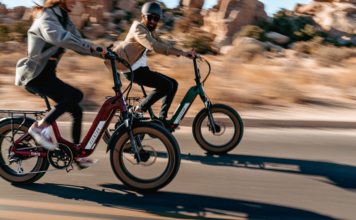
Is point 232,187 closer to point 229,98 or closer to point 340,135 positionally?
point 340,135

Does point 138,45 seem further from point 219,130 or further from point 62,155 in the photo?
point 62,155

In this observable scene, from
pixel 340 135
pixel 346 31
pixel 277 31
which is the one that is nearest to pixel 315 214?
pixel 340 135

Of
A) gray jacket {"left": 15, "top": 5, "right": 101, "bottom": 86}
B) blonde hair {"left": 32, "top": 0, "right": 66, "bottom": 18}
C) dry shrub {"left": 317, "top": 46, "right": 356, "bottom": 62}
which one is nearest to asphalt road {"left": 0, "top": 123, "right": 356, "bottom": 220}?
gray jacket {"left": 15, "top": 5, "right": 101, "bottom": 86}

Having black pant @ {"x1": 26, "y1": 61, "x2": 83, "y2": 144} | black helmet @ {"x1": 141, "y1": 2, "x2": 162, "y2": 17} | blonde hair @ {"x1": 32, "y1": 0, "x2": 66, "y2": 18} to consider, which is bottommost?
black pant @ {"x1": 26, "y1": 61, "x2": 83, "y2": 144}

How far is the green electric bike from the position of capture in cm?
467

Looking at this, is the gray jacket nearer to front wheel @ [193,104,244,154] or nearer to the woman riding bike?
the woman riding bike

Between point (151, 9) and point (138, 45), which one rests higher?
point (151, 9)

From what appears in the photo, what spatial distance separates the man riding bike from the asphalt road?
2.88ft

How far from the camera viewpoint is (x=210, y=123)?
4.75 meters

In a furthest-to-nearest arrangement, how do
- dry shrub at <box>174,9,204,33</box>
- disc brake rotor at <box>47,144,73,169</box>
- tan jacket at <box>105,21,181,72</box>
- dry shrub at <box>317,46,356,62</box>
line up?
dry shrub at <box>174,9,204,33</box> → dry shrub at <box>317,46,356,62</box> → tan jacket at <box>105,21,181,72</box> → disc brake rotor at <box>47,144,73,169</box>

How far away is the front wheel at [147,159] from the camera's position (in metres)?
3.24

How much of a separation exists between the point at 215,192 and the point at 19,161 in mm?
1958

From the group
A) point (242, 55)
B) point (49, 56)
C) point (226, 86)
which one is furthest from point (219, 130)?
point (242, 55)

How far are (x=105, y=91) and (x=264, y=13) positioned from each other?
2959 centimetres
